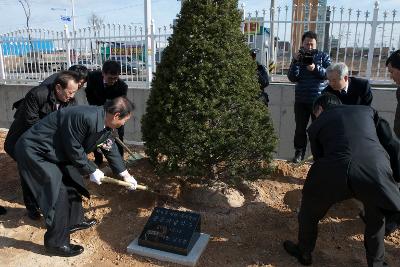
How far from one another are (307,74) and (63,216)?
3418mm

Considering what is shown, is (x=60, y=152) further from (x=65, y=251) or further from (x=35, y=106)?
(x=65, y=251)

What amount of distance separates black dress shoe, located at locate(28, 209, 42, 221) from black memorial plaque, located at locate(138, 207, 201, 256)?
52.1 inches

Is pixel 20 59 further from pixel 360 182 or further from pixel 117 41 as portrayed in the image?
pixel 360 182

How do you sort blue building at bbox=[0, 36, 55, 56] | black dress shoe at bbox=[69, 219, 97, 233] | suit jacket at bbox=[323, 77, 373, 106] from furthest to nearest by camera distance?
1. blue building at bbox=[0, 36, 55, 56]
2. suit jacket at bbox=[323, 77, 373, 106]
3. black dress shoe at bbox=[69, 219, 97, 233]

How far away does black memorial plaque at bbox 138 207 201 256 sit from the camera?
3.22m

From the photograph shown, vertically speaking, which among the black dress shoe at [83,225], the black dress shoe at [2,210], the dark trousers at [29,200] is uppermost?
the dark trousers at [29,200]

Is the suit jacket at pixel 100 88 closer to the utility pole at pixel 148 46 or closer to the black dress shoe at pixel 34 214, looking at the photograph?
the black dress shoe at pixel 34 214

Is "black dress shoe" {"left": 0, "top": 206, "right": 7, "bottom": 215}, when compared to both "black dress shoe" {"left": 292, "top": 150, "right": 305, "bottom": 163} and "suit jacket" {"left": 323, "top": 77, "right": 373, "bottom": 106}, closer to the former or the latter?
"black dress shoe" {"left": 292, "top": 150, "right": 305, "bottom": 163}

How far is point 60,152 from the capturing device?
329 centimetres

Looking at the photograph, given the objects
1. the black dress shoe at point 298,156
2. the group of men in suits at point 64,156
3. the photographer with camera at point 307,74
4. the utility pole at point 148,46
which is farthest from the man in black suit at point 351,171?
the utility pole at point 148,46

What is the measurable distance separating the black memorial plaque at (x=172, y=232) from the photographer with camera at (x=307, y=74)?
248 cm

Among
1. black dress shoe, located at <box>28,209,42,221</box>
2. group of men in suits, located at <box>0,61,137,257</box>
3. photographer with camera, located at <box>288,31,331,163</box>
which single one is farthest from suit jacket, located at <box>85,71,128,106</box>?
photographer with camera, located at <box>288,31,331,163</box>

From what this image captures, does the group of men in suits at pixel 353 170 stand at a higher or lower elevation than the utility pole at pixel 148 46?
lower

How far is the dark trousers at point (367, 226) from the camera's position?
2812 mm
